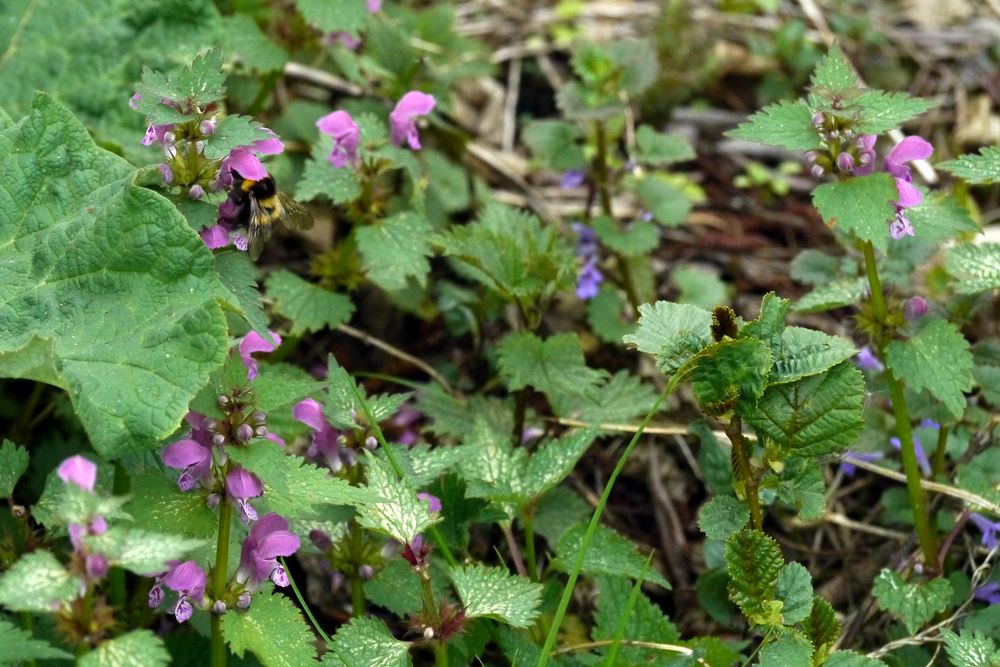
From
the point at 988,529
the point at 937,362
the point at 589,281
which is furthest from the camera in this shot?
the point at 589,281

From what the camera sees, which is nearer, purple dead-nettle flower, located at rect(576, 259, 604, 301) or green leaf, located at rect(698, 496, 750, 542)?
green leaf, located at rect(698, 496, 750, 542)

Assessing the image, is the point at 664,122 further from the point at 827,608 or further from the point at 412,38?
the point at 827,608

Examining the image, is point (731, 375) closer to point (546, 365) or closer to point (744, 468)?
point (744, 468)

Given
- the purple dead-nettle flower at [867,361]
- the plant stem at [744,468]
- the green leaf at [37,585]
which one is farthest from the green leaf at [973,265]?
the green leaf at [37,585]

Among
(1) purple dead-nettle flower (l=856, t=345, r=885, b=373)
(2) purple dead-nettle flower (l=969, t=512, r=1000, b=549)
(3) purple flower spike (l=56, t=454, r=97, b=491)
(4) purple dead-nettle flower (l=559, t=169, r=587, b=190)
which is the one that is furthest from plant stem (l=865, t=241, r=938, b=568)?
(3) purple flower spike (l=56, t=454, r=97, b=491)

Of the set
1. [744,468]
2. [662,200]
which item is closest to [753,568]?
[744,468]

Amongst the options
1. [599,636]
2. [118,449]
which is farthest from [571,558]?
[118,449]

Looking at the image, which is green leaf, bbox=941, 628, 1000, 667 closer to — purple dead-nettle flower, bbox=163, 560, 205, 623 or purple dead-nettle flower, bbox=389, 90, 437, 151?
purple dead-nettle flower, bbox=163, 560, 205, 623
